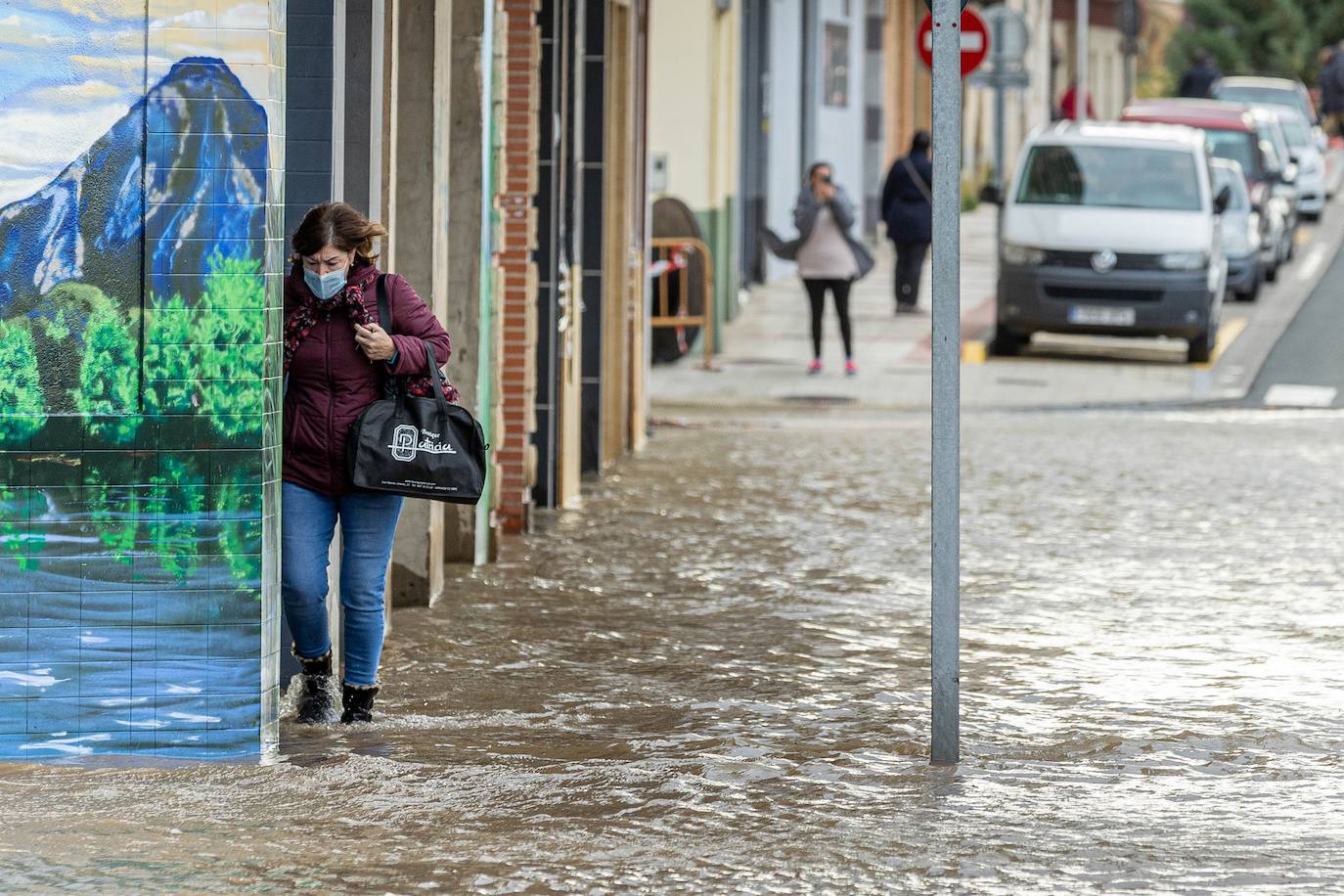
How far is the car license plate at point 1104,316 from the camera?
20.7 metres

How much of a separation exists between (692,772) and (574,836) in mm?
827

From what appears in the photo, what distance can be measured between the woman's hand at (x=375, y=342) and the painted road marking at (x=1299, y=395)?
12.7 m

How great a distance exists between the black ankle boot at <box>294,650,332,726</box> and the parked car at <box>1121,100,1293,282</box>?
21.5 meters

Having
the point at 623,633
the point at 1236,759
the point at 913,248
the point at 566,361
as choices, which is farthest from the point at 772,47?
the point at 1236,759

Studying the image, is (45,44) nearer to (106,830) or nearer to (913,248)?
(106,830)

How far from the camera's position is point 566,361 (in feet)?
42.0

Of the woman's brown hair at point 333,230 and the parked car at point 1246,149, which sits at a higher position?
the parked car at point 1246,149

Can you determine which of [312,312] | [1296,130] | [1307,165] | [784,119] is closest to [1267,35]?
[1296,130]

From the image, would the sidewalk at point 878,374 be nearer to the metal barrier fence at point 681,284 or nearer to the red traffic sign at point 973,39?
the metal barrier fence at point 681,284

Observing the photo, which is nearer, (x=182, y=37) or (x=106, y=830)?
A: (x=106, y=830)

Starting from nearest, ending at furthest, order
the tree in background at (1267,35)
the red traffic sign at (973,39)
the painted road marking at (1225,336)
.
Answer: the painted road marking at (1225,336)
the red traffic sign at (973,39)
the tree in background at (1267,35)

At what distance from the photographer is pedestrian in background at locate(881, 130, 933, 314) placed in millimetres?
24219

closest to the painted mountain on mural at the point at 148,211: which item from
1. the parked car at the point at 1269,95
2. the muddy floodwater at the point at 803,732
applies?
the muddy floodwater at the point at 803,732

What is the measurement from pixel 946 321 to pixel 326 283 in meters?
1.79
